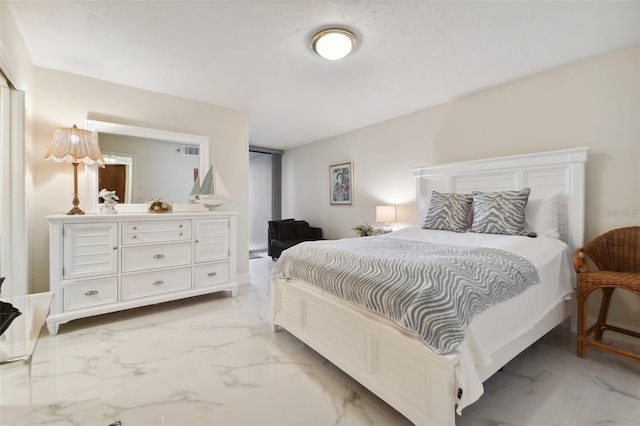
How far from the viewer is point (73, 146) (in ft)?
8.34

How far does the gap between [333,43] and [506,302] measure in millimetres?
2070

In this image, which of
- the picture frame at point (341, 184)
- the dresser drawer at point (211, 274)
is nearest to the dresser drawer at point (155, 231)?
the dresser drawer at point (211, 274)

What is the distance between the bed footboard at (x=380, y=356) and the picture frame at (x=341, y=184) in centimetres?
292

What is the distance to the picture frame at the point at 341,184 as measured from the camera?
4902mm

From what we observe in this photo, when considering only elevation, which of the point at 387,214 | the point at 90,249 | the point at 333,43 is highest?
the point at 333,43

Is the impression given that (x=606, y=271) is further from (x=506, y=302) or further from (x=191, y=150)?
(x=191, y=150)

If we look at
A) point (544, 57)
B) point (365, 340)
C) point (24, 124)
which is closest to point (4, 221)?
point (24, 124)

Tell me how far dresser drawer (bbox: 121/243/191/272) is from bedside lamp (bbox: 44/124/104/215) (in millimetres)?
575

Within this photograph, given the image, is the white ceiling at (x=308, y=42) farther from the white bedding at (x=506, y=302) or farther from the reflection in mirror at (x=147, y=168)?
the white bedding at (x=506, y=302)

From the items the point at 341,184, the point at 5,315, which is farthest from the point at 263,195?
the point at 5,315

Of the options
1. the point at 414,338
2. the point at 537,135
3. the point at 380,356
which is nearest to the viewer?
the point at 414,338

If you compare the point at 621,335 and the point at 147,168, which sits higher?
the point at 147,168

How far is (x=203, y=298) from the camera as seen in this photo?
11.0ft

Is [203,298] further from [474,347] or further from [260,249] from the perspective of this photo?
[260,249]
